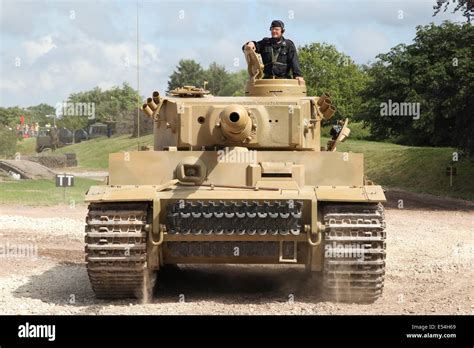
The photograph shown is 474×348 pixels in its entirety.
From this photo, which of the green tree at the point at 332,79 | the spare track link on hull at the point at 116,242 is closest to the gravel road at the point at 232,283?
the spare track link on hull at the point at 116,242

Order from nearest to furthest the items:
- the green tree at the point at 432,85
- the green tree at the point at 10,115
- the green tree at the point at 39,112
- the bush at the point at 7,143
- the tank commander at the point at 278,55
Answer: the tank commander at the point at 278,55, the green tree at the point at 432,85, the bush at the point at 7,143, the green tree at the point at 10,115, the green tree at the point at 39,112

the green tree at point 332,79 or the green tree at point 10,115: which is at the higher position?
the green tree at point 332,79

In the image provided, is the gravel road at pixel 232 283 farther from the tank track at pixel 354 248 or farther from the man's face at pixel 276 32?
the man's face at pixel 276 32

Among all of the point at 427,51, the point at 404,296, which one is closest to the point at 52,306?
the point at 404,296

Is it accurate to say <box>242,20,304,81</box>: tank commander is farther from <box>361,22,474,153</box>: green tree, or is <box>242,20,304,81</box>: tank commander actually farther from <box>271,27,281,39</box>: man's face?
<box>361,22,474,153</box>: green tree

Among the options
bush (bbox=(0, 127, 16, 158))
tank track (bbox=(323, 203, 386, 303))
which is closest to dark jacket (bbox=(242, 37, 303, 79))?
tank track (bbox=(323, 203, 386, 303))

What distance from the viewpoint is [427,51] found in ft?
122

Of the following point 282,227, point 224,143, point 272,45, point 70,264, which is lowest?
point 70,264

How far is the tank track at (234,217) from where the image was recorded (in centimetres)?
1061

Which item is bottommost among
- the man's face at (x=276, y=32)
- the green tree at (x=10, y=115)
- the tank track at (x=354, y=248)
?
the tank track at (x=354, y=248)

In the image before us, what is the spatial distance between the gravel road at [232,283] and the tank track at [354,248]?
0.26 m

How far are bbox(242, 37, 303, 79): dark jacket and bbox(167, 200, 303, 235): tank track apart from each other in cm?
354

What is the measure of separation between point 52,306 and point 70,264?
4.38 m

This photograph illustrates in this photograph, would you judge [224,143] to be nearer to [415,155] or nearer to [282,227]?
[282,227]
